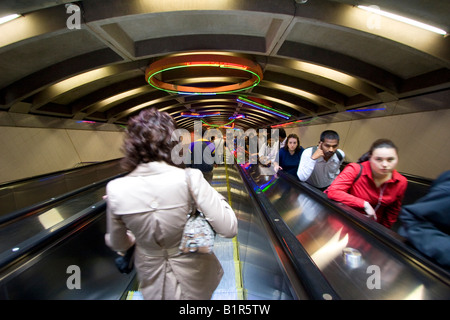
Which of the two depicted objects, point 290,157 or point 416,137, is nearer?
point 290,157

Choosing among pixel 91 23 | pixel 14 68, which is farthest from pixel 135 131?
pixel 14 68

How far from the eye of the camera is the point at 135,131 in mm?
1177

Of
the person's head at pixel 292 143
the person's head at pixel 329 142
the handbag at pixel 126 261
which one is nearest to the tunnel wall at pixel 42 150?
the person's head at pixel 292 143

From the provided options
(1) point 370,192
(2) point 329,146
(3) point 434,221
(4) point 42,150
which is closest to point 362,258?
(3) point 434,221

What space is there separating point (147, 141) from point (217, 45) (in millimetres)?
A: 6906

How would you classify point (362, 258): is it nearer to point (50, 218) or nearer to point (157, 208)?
point (157, 208)

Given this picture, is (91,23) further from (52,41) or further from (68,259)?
(68,259)

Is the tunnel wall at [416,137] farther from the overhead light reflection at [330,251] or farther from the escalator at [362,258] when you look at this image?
the overhead light reflection at [330,251]

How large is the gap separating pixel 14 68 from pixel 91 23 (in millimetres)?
4122

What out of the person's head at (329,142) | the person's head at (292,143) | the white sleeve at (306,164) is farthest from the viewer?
the person's head at (292,143)

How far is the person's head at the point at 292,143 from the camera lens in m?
4.24

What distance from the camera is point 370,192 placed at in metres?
2.30

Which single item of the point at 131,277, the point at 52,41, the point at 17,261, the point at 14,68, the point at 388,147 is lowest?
the point at 131,277

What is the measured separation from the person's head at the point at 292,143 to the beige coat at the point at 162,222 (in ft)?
11.1
